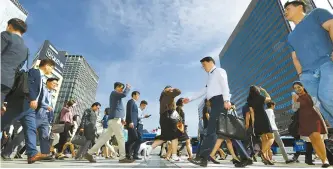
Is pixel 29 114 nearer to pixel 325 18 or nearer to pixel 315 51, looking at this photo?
pixel 315 51

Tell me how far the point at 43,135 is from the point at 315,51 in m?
5.60

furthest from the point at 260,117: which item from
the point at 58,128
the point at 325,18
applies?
the point at 58,128

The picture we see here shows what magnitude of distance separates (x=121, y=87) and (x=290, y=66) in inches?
3064

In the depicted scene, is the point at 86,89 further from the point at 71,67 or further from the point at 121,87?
the point at 121,87

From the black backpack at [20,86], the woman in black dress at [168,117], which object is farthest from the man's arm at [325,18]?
the black backpack at [20,86]

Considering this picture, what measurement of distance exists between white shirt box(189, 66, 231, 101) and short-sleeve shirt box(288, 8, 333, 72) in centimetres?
160

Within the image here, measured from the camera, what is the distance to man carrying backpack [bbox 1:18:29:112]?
363 centimetres

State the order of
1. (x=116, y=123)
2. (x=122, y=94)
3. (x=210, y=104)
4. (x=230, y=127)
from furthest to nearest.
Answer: (x=122, y=94), (x=116, y=123), (x=210, y=104), (x=230, y=127)

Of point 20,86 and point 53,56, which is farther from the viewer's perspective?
point 53,56

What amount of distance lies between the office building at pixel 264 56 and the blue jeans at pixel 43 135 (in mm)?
63225

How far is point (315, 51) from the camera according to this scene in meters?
2.73

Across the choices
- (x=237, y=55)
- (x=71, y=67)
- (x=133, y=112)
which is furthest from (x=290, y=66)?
(x=71, y=67)

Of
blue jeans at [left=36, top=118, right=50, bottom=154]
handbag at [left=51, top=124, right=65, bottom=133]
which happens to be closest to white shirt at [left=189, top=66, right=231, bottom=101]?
blue jeans at [left=36, top=118, right=50, bottom=154]

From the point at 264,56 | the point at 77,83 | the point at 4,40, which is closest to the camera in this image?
the point at 4,40
